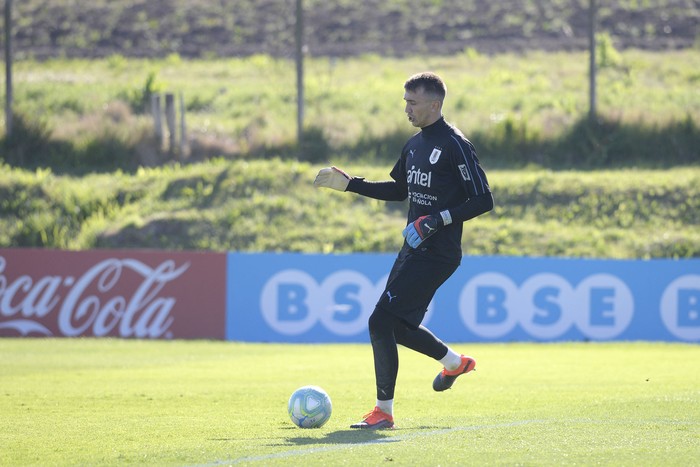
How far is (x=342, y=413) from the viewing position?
8.64 meters

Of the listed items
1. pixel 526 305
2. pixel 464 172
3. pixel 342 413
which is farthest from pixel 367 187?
pixel 526 305

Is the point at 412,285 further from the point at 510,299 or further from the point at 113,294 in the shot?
the point at 113,294

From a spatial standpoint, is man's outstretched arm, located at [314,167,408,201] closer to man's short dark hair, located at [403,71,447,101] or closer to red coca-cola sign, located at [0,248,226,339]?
man's short dark hair, located at [403,71,447,101]

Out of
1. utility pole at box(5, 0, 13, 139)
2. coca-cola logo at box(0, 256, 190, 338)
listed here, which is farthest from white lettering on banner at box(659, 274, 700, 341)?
utility pole at box(5, 0, 13, 139)

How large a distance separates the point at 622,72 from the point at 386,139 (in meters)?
10.3

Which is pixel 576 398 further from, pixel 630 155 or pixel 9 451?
pixel 630 155

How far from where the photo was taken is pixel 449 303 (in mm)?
20469

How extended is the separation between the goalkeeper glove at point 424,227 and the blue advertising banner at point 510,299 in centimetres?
1267

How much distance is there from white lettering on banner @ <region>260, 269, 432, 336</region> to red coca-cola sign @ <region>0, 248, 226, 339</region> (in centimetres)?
140

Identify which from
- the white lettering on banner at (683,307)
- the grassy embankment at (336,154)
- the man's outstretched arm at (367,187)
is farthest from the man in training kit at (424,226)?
the grassy embankment at (336,154)

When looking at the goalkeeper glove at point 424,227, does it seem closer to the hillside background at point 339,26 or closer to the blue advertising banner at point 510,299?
the blue advertising banner at point 510,299

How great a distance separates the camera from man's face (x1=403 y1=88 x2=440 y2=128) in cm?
783

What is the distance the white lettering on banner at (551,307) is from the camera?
20281mm

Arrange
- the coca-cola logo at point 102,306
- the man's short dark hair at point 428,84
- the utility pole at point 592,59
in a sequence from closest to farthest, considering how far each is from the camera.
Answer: the man's short dark hair at point 428,84
the coca-cola logo at point 102,306
the utility pole at point 592,59
